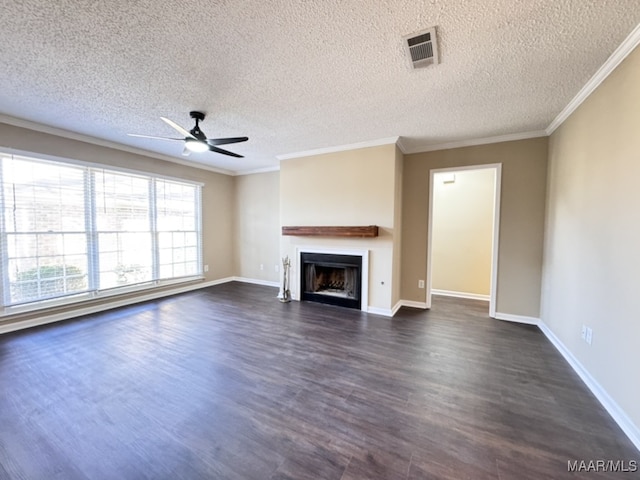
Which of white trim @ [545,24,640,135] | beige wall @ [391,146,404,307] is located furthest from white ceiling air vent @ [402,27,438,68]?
beige wall @ [391,146,404,307]

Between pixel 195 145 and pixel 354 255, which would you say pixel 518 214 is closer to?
pixel 354 255

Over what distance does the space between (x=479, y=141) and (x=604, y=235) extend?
2.24 meters

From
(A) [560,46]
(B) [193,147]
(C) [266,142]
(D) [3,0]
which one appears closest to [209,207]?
(C) [266,142]

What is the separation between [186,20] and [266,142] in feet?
7.88

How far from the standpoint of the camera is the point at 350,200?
416 centimetres

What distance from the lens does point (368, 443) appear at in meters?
1.58

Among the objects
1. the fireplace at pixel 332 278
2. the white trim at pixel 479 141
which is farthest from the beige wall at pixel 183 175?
the white trim at pixel 479 141

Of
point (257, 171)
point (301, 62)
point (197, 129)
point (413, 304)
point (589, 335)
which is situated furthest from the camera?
point (257, 171)

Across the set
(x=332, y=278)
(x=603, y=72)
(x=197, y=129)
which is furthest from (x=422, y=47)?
(x=332, y=278)

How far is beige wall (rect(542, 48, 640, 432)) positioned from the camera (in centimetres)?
173

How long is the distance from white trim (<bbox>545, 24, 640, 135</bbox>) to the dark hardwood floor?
2594 millimetres

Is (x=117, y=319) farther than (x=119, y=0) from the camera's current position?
Yes

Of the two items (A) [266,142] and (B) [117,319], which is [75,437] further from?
(A) [266,142]
